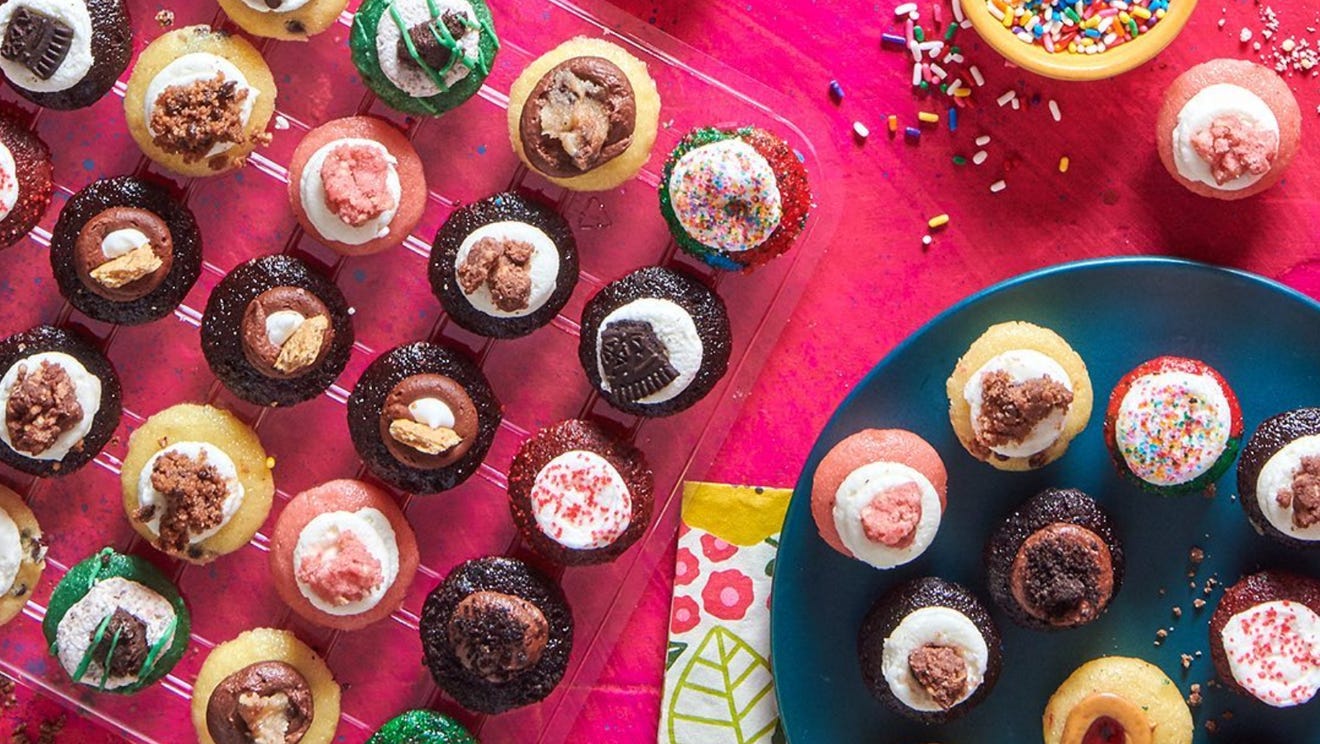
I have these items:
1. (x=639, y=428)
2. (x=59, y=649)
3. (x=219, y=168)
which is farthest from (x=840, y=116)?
(x=59, y=649)

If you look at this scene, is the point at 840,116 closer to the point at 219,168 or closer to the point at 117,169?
the point at 219,168

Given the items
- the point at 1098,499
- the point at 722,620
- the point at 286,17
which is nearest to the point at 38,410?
the point at 286,17

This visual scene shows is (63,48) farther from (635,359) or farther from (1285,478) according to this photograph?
(1285,478)

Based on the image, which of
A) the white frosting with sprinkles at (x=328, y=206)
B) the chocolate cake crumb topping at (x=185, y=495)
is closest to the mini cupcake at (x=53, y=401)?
the chocolate cake crumb topping at (x=185, y=495)

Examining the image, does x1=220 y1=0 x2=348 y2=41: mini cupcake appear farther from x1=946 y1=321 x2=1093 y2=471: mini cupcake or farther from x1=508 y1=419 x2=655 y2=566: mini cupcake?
x1=946 y1=321 x2=1093 y2=471: mini cupcake

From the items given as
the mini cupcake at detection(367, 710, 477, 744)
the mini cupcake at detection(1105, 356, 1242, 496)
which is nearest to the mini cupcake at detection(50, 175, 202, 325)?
the mini cupcake at detection(367, 710, 477, 744)

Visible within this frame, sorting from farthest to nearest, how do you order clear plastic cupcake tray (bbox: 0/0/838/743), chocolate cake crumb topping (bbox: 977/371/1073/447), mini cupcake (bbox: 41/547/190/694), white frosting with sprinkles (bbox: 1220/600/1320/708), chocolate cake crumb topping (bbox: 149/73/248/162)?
clear plastic cupcake tray (bbox: 0/0/838/743) < mini cupcake (bbox: 41/547/190/694) < chocolate cake crumb topping (bbox: 149/73/248/162) < white frosting with sprinkles (bbox: 1220/600/1320/708) < chocolate cake crumb topping (bbox: 977/371/1073/447)
